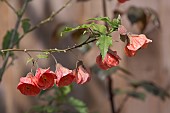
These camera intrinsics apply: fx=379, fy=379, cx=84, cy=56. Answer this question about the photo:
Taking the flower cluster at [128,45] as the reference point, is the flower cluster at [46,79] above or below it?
below

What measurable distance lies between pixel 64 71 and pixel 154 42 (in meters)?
1.01

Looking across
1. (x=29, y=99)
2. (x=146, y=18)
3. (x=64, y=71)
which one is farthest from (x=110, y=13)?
(x=64, y=71)

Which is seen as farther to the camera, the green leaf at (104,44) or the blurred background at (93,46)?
the blurred background at (93,46)

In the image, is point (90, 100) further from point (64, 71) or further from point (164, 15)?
point (64, 71)

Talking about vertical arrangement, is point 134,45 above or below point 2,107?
above

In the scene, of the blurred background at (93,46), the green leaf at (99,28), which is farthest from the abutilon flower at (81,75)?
the blurred background at (93,46)

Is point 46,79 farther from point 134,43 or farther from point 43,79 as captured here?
point 134,43

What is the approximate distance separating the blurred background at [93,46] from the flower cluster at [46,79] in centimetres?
62

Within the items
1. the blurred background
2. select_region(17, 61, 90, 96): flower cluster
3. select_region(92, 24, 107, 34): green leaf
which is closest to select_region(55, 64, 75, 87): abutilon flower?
select_region(17, 61, 90, 96): flower cluster

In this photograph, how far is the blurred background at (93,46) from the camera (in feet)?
4.71

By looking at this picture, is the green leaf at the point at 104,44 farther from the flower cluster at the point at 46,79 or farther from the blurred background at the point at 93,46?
the blurred background at the point at 93,46

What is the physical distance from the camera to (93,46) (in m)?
1.54

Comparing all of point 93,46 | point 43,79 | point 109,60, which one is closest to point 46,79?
point 43,79

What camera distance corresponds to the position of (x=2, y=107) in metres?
1.46
